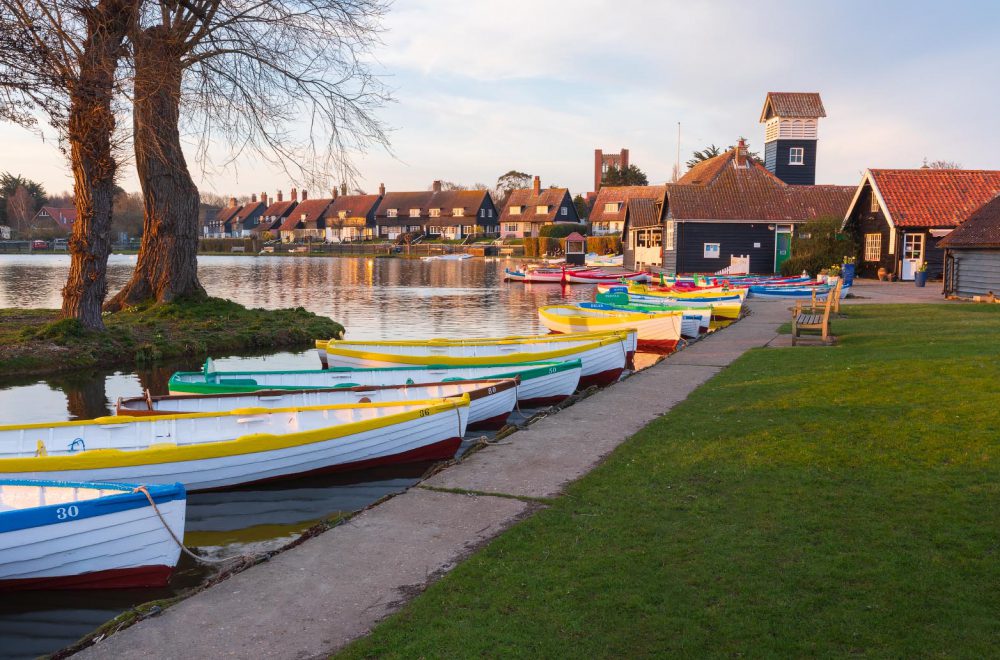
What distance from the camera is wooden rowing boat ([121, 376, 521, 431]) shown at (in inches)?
472

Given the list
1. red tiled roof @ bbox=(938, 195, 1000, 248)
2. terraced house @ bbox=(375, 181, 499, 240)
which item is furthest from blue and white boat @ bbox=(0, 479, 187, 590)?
terraced house @ bbox=(375, 181, 499, 240)

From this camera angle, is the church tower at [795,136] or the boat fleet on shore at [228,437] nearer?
the boat fleet on shore at [228,437]

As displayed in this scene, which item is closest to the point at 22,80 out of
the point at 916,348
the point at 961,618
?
the point at 961,618

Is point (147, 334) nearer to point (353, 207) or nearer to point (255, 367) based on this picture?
point (255, 367)

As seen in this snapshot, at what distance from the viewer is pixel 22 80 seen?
12.1m

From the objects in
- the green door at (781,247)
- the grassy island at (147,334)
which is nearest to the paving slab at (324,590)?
the grassy island at (147,334)

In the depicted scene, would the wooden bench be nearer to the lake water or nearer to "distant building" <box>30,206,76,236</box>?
the lake water

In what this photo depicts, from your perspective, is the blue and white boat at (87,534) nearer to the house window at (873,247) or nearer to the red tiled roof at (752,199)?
the house window at (873,247)

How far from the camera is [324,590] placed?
5.98 metres

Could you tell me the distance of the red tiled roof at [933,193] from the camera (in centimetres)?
3803

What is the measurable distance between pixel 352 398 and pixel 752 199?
39784mm

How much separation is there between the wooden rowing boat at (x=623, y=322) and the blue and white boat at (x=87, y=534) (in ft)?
52.4

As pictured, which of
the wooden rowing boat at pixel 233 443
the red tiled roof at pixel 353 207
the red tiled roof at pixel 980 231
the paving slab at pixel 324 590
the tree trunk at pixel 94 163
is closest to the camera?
the paving slab at pixel 324 590

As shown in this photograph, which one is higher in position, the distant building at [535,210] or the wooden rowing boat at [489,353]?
the distant building at [535,210]
